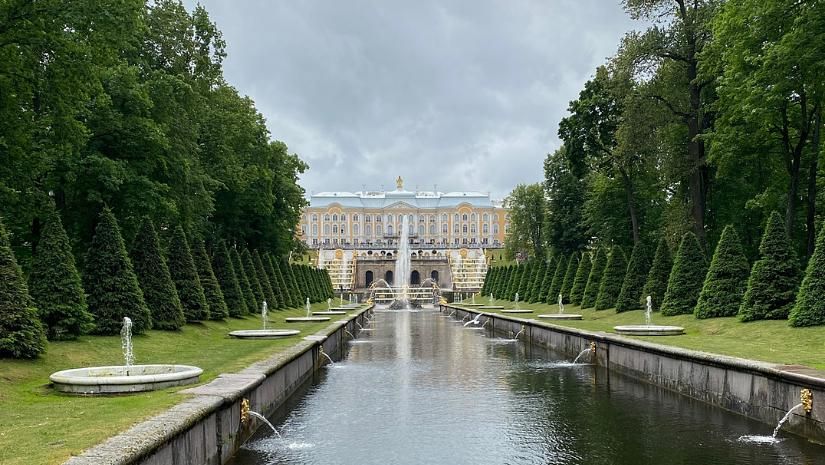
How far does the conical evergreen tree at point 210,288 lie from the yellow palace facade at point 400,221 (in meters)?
98.2

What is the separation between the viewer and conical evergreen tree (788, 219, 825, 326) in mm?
13352

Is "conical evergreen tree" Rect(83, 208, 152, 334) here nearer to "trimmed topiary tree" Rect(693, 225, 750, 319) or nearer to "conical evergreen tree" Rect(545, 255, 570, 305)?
"trimmed topiary tree" Rect(693, 225, 750, 319)

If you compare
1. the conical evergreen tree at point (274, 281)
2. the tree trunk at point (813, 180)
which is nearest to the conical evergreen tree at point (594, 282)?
the tree trunk at point (813, 180)

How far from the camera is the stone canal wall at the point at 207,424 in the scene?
4684mm

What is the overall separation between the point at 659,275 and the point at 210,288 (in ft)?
46.6

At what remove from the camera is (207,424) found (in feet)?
20.7

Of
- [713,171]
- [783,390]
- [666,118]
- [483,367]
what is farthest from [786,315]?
[713,171]

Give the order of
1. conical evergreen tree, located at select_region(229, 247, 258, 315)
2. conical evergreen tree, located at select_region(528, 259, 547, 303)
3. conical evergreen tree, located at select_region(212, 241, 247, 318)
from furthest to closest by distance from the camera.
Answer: conical evergreen tree, located at select_region(528, 259, 547, 303) → conical evergreen tree, located at select_region(229, 247, 258, 315) → conical evergreen tree, located at select_region(212, 241, 247, 318)

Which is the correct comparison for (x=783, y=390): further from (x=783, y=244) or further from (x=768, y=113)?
(x=768, y=113)

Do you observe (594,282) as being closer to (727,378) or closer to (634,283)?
(634,283)

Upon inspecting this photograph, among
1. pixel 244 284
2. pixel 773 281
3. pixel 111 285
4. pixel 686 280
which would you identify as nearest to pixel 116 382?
pixel 111 285

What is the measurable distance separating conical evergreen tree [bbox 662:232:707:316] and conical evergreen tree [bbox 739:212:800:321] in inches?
155

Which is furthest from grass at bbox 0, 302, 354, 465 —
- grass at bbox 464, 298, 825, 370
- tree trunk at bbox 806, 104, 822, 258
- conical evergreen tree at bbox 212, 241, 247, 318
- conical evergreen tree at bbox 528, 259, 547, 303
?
conical evergreen tree at bbox 528, 259, 547, 303

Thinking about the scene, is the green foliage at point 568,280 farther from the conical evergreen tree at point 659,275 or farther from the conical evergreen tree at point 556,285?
the conical evergreen tree at point 659,275
